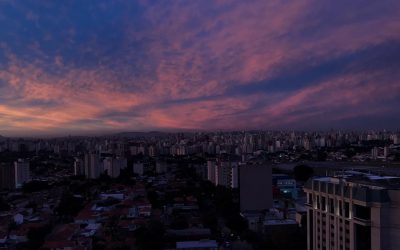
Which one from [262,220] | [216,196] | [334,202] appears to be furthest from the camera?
[216,196]

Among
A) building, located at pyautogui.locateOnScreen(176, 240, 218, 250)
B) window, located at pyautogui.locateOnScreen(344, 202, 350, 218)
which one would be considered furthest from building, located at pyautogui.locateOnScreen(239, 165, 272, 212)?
window, located at pyautogui.locateOnScreen(344, 202, 350, 218)

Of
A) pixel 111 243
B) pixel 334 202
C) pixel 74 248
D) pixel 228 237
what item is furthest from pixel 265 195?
pixel 334 202

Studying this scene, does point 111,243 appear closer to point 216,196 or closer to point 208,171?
point 216,196

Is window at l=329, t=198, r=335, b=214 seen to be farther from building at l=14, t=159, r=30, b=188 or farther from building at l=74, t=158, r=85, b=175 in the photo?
building at l=74, t=158, r=85, b=175

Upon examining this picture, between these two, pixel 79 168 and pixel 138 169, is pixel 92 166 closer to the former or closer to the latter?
pixel 79 168

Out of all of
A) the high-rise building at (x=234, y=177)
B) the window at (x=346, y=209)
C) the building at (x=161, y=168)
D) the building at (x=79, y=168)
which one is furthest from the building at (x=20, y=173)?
the window at (x=346, y=209)

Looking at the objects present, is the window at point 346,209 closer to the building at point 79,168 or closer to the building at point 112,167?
the building at point 112,167
